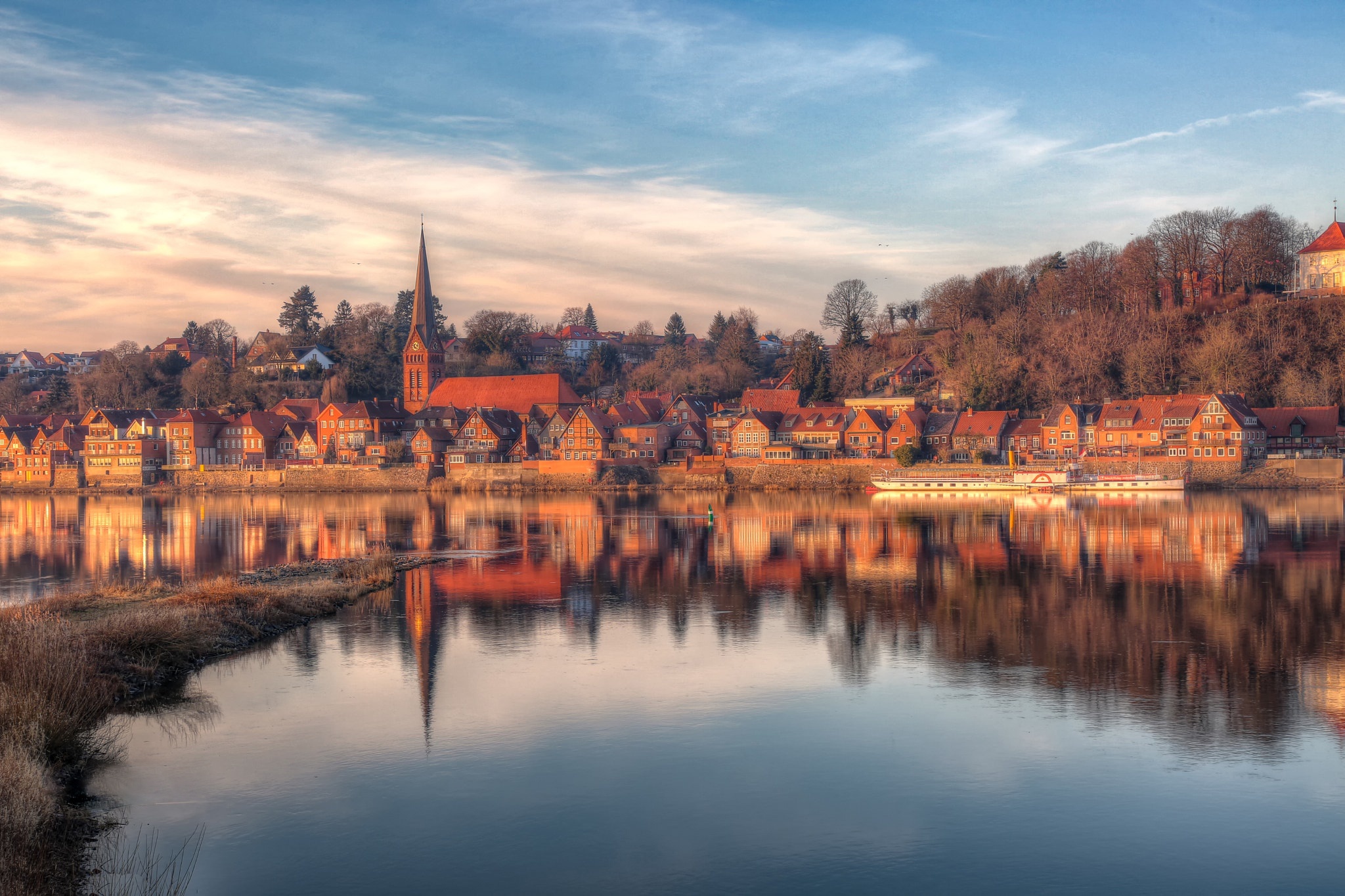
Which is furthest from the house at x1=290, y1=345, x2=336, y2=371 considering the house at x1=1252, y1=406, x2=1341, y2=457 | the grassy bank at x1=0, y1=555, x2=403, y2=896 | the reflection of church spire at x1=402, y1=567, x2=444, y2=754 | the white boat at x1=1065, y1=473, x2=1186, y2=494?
the grassy bank at x1=0, y1=555, x2=403, y2=896

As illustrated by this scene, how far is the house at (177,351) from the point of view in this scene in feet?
337

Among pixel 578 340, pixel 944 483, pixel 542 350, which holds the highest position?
pixel 578 340

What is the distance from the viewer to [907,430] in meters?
65.8

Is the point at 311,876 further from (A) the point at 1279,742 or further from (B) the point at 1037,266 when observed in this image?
(B) the point at 1037,266

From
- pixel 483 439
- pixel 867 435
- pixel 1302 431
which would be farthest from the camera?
pixel 483 439

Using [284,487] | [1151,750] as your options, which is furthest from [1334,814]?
[284,487]

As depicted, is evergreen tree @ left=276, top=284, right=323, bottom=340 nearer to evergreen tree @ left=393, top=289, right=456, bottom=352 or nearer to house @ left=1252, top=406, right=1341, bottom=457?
evergreen tree @ left=393, top=289, right=456, bottom=352

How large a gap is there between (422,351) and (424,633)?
71791mm

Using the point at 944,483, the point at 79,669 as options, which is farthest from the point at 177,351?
the point at 79,669

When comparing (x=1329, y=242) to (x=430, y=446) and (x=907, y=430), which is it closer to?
(x=907, y=430)

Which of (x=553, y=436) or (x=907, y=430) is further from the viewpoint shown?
(x=553, y=436)

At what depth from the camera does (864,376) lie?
3223 inches

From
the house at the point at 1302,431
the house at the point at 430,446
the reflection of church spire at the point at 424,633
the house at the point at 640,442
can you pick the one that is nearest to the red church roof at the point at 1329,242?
the house at the point at 1302,431

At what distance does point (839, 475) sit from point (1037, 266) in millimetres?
34439
